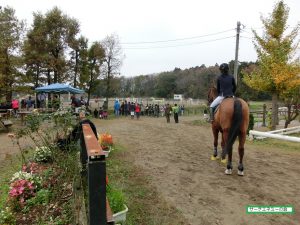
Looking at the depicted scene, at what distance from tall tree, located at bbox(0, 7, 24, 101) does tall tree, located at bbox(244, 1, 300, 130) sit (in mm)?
17906

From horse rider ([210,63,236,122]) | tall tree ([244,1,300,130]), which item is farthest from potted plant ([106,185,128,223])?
tall tree ([244,1,300,130])

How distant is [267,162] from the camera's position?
8297 mm

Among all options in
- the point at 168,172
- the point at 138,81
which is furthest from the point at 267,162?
the point at 138,81

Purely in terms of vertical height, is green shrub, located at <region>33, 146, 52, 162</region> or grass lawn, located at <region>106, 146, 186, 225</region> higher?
green shrub, located at <region>33, 146, 52, 162</region>

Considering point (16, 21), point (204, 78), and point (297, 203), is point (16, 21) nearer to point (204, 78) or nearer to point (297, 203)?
point (297, 203)

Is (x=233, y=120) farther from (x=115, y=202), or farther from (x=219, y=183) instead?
(x=115, y=202)

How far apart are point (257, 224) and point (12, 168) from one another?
18.6 ft

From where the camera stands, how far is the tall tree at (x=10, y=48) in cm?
2252

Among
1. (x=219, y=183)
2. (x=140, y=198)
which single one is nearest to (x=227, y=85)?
(x=219, y=183)

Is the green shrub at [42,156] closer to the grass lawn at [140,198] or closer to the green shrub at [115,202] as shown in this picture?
the grass lawn at [140,198]

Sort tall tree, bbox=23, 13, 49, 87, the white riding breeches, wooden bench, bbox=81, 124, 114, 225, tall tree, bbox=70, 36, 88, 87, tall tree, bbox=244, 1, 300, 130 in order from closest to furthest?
wooden bench, bbox=81, 124, 114, 225 → the white riding breeches → tall tree, bbox=244, 1, 300, 130 → tall tree, bbox=23, 13, 49, 87 → tall tree, bbox=70, 36, 88, 87

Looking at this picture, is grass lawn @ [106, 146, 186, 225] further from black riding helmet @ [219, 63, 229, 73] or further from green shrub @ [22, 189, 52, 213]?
black riding helmet @ [219, 63, 229, 73]

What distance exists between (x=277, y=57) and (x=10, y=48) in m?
19.8

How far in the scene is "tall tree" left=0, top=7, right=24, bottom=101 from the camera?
22.5 metres
